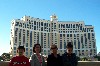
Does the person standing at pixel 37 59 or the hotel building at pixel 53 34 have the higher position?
the hotel building at pixel 53 34

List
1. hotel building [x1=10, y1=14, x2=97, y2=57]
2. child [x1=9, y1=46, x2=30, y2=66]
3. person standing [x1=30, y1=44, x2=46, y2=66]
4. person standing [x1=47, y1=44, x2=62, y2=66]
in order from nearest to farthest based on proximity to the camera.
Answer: child [x1=9, y1=46, x2=30, y2=66] → person standing [x1=30, y1=44, x2=46, y2=66] → person standing [x1=47, y1=44, x2=62, y2=66] → hotel building [x1=10, y1=14, x2=97, y2=57]

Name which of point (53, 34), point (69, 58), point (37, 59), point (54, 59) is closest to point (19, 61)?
point (37, 59)

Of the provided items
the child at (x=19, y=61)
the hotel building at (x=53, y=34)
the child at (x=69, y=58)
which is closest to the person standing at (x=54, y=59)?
the child at (x=69, y=58)

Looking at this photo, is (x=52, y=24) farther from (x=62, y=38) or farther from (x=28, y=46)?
(x=28, y=46)

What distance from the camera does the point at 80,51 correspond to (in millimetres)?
127312

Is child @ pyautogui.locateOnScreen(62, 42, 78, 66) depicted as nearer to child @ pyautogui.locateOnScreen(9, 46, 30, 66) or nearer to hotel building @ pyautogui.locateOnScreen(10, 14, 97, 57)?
child @ pyautogui.locateOnScreen(9, 46, 30, 66)

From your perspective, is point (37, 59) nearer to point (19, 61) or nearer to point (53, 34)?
point (19, 61)

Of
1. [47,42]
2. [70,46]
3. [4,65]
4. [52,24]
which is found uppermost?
[52,24]

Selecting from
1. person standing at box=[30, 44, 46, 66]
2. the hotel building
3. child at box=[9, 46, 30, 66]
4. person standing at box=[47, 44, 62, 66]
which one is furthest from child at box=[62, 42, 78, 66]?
the hotel building

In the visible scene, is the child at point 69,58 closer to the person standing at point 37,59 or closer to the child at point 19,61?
the person standing at point 37,59

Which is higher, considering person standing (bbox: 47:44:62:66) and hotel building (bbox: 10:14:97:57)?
hotel building (bbox: 10:14:97:57)

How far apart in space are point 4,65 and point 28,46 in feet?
376

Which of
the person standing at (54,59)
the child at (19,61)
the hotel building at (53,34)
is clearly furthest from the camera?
the hotel building at (53,34)

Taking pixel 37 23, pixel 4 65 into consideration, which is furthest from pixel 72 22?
pixel 4 65
